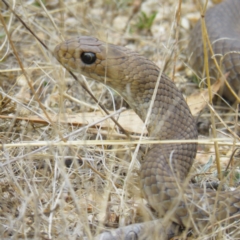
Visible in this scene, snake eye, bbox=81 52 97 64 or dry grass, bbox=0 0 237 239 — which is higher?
snake eye, bbox=81 52 97 64

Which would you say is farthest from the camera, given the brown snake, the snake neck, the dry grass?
the snake neck

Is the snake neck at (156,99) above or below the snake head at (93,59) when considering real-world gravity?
below

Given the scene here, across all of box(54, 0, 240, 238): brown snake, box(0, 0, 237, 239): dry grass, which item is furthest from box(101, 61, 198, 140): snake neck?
box(0, 0, 237, 239): dry grass

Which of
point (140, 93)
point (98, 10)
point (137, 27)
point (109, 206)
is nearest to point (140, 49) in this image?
point (137, 27)

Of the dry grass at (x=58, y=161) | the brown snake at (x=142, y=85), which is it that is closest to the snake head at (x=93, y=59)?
the brown snake at (x=142, y=85)

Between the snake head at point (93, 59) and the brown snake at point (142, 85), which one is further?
the snake head at point (93, 59)

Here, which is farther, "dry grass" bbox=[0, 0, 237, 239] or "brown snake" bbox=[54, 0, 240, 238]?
"brown snake" bbox=[54, 0, 240, 238]

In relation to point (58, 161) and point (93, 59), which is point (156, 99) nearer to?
point (93, 59)

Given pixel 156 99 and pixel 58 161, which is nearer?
pixel 58 161

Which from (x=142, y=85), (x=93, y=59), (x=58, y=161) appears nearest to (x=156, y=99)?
(x=142, y=85)

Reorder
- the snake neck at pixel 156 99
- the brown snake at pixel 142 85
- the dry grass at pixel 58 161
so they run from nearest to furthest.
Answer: the dry grass at pixel 58 161 → the brown snake at pixel 142 85 → the snake neck at pixel 156 99

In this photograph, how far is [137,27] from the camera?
17.6 feet

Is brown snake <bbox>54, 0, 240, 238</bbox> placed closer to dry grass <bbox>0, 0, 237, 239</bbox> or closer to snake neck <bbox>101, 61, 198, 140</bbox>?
snake neck <bbox>101, 61, 198, 140</bbox>

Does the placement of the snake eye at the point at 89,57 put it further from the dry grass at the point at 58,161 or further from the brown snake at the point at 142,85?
the dry grass at the point at 58,161
